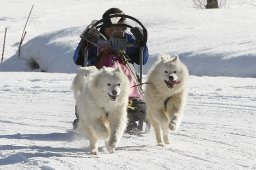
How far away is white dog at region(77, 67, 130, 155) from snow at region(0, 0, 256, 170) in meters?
0.21

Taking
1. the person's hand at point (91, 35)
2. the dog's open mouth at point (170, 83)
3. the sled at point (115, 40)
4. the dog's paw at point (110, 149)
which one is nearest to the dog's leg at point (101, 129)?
the dog's paw at point (110, 149)

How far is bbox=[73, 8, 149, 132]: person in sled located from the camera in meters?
7.29

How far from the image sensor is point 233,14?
22.1m

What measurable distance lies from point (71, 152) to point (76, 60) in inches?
67.8

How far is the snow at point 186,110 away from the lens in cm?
591

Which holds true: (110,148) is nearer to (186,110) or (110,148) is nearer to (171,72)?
(171,72)

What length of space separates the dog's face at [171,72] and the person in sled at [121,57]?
1.65 feet

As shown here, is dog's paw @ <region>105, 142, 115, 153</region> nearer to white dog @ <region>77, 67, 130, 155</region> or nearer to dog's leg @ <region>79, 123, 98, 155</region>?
white dog @ <region>77, 67, 130, 155</region>

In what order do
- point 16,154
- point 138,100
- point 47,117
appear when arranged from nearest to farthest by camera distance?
point 16,154, point 138,100, point 47,117

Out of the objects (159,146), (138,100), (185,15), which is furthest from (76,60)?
(185,15)

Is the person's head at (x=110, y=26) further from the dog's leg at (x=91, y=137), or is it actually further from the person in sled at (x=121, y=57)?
the dog's leg at (x=91, y=137)

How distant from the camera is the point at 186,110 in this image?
9.16 m

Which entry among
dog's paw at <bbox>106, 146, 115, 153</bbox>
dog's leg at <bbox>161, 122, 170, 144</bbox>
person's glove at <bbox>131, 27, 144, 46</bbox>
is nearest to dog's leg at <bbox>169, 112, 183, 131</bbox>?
dog's leg at <bbox>161, 122, 170, 144</bbox>

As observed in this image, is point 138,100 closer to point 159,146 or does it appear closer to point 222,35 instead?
point 159,146
